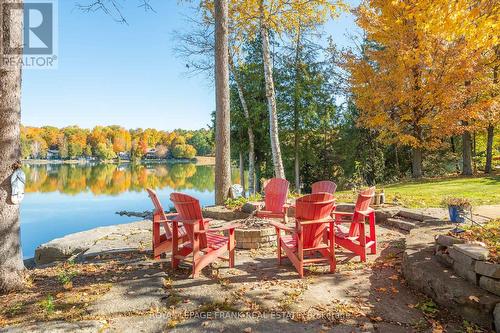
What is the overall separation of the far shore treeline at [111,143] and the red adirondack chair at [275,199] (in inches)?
3143

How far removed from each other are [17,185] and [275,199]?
14.8ft

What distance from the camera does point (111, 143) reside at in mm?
92812

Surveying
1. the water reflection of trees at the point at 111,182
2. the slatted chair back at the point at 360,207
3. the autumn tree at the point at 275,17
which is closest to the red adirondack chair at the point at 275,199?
the slatted chair back at the point at 360,207

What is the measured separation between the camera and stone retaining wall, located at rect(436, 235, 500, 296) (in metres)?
2.89

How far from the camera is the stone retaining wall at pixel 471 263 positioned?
289 cm

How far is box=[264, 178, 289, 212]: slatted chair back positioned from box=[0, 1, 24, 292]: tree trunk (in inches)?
175

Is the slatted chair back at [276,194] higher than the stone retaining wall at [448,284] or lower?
higher

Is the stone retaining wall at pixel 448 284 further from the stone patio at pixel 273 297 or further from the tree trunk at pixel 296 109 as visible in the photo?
the tree trunk at pixel 296 109

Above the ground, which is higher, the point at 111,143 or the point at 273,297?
the point at 111,143

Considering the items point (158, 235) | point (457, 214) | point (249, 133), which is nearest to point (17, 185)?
point (158, 235)

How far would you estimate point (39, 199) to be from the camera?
2628 cm

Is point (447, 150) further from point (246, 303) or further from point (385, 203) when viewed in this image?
point (246, 303)

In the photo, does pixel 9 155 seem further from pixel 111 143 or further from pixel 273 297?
pixel 111 143

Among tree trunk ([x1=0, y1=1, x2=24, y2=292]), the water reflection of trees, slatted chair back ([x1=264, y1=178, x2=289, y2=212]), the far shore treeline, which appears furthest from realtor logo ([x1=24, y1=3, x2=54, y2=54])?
the far shore treeline
